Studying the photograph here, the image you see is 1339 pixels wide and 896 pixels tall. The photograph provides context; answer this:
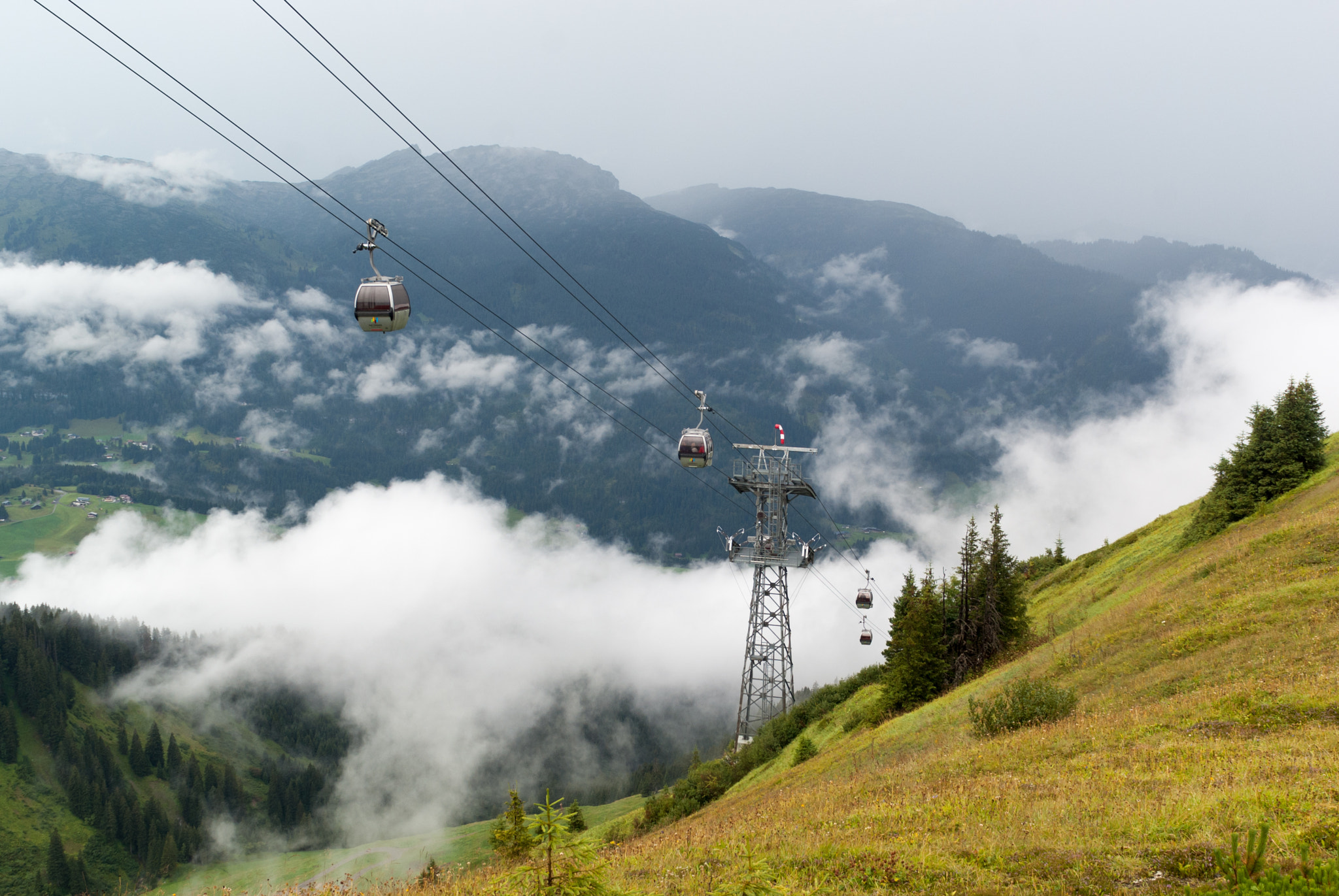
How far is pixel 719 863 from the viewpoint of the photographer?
579 inches

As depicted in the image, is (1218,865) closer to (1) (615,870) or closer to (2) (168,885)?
(1) (615,870)

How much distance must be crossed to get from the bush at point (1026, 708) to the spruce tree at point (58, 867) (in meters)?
218

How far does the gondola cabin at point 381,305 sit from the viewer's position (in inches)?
726

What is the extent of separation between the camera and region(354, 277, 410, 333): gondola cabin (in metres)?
18.4

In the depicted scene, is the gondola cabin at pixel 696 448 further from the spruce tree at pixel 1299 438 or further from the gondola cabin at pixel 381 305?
the spruce tree at pixel 1299 438

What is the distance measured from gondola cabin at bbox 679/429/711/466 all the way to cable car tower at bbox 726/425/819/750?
15.3 ft

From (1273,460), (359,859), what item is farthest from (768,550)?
(359,859)

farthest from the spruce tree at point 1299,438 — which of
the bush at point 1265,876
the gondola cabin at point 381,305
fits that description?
the gondola cabin at point 381,305

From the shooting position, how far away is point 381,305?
1862 cm

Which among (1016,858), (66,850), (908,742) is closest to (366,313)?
(1016,858)

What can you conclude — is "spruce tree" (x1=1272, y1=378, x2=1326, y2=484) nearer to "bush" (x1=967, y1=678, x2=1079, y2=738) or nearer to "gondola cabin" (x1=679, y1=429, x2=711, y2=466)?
"bush" (x1=967, y1=678, x2=1079, y2=738)

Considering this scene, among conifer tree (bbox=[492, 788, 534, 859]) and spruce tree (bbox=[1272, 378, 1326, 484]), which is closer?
conifer tree (bbox=[492, 788, 534, 859])

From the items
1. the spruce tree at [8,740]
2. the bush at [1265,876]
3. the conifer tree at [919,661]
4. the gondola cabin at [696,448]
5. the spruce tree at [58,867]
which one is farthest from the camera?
the spruce tree at [8,740]

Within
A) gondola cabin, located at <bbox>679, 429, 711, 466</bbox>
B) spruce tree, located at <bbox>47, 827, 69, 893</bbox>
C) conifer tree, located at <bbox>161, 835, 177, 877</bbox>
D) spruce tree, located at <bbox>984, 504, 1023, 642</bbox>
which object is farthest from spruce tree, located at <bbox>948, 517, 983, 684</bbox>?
conifer tree, located at <bbox>161, 835, 177, 877</bbox>
